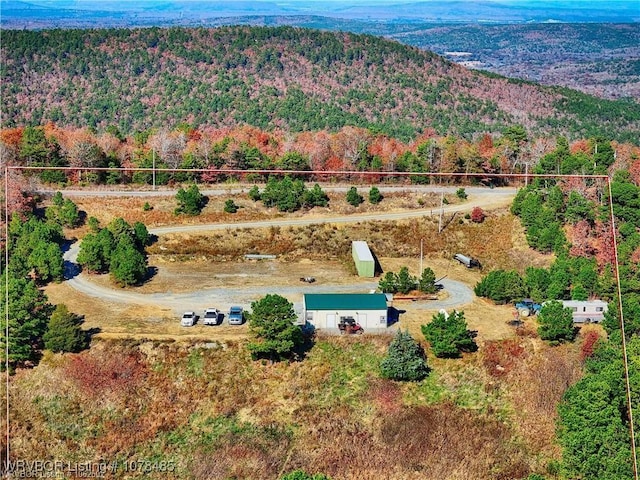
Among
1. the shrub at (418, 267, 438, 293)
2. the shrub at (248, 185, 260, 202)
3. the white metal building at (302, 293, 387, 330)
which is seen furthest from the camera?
the shrub at (248, 185, 260, 202)

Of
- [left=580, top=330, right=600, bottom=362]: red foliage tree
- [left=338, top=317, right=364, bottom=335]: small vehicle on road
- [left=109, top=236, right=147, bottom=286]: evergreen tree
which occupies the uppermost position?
[left=109, top=236, right=147, bottom=286]: evergreen tree

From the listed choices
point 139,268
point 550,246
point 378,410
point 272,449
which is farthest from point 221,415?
point 550,246

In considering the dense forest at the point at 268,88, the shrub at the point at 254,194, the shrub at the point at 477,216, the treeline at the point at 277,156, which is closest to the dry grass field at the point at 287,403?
the shrub at the point at 477,216

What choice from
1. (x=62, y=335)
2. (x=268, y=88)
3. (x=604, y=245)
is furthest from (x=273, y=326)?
(x=268, y=88)

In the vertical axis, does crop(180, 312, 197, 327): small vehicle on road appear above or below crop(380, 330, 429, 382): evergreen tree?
above

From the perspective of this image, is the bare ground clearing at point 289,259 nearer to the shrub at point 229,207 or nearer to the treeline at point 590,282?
the shrub at point 229,207

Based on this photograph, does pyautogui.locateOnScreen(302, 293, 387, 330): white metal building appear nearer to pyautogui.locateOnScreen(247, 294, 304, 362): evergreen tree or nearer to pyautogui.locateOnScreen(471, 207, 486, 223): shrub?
pyautogui.locateOnScreen(247, 294, 304, 362): evergreen tree

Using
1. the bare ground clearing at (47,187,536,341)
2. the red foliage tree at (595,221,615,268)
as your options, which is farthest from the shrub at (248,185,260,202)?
the red foliage tree at (595,221,615,268)

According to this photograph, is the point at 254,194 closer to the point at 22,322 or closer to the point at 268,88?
the point at 22,322

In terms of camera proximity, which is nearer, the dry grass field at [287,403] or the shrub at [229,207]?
the dry grass field at [287,403]
